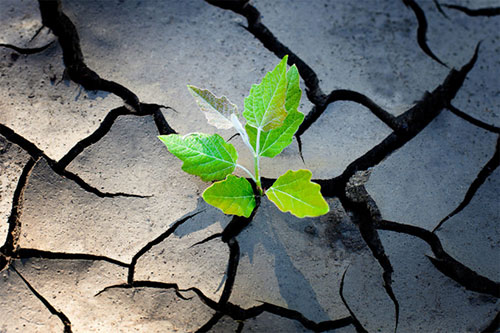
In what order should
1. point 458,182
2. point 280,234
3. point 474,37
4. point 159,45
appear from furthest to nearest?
point 474,37 → point 159,45 → point 458,182 → point 280,234

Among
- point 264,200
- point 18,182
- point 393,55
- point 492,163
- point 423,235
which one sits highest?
point 393,55

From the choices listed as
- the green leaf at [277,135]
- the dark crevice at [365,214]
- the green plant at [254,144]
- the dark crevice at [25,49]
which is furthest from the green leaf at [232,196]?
the dark crevice at [25,49]

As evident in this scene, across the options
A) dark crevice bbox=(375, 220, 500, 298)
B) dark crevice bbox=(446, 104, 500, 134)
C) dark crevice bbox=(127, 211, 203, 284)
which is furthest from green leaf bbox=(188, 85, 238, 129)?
dark crevice bbox=(446, 104, 500, 134)

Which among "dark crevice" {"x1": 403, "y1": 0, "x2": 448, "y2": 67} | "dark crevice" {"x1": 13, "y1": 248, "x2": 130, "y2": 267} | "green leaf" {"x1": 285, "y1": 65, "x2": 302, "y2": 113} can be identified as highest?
"dark crevice" {"x1": 403, "y1": 0, "x2": 448, "y2": 67}

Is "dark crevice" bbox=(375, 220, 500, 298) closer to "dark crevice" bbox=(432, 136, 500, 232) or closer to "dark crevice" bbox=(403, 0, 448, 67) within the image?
"dark crevice" bbox=(432, 136, 500, 232)

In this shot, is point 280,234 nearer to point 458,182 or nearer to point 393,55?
point 458,182

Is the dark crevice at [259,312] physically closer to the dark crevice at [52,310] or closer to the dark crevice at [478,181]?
the dark crevice at [52,310]

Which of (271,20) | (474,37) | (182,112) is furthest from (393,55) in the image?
(182,112)
